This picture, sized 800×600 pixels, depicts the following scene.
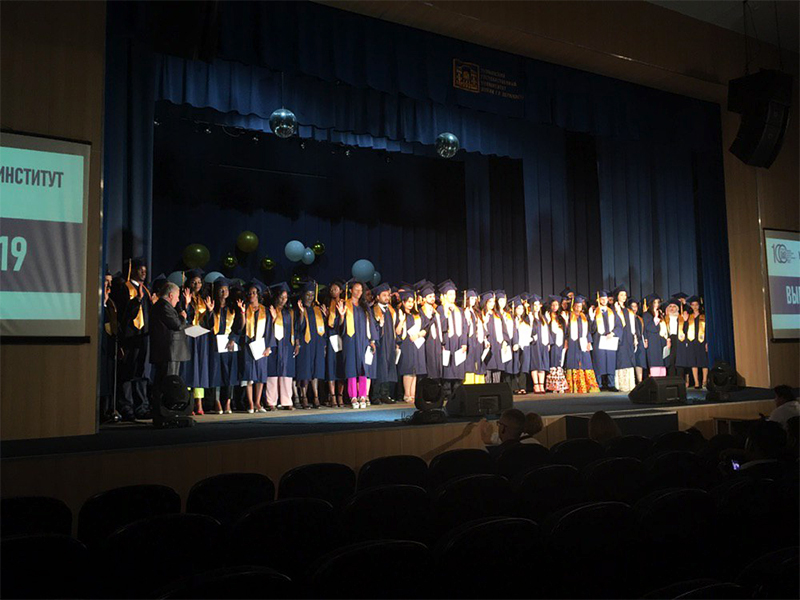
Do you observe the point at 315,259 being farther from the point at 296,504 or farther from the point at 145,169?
the point at 296,504

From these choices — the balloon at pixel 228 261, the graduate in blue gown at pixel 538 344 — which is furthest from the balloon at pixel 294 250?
the graduate in blue gown at pixel 538 344

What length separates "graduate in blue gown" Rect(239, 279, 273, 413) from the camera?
7746 mm

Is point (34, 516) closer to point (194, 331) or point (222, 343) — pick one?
point (194, 331)

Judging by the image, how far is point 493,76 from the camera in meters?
8.31

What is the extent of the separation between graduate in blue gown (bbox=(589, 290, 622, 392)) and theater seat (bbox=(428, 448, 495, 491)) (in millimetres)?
6939

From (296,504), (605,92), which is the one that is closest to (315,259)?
(605,92)

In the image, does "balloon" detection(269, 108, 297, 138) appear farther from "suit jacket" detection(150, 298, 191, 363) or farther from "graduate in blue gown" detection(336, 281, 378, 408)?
"suit jacket" detection(150, 298, 191, 363)

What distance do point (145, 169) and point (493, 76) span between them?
436 cm

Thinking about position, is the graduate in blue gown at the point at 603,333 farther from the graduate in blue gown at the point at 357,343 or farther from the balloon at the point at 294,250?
the balloon at the point at 294,250

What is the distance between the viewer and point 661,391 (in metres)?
7.63

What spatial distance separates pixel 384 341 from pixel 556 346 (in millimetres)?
3008

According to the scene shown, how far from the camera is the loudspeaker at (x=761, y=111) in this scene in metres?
8.19

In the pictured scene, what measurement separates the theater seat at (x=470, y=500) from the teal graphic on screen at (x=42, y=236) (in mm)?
3943

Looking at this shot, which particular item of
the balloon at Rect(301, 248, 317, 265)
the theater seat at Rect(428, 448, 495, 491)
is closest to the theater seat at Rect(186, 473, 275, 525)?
the theater seat at Rect(428, 448, 495, 491)
